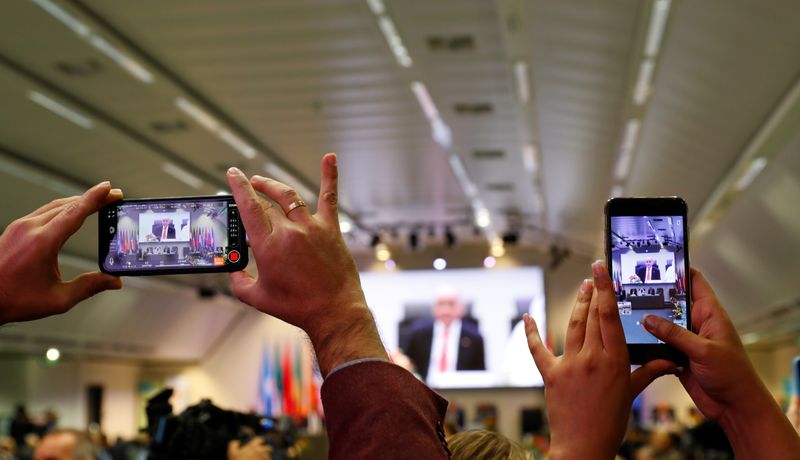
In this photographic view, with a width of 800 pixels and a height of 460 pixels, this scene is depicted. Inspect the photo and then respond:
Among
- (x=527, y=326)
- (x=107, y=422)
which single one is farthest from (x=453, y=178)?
(x=527, y=326)

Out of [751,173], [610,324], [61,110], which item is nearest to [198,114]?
[61,110]

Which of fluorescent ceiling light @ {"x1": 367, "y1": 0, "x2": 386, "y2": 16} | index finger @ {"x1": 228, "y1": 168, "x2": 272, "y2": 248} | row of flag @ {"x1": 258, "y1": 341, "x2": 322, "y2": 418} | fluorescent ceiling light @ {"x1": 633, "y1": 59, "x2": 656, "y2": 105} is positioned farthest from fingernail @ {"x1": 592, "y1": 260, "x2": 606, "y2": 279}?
row of flag @ {"x1": 258, "y1": 341, "x2": 322, "y2": 418}

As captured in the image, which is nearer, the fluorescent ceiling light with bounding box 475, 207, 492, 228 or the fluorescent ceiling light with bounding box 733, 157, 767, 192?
the fluorescent ceiling light with bounding box 733, 157, 767, 192

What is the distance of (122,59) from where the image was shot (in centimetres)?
1080

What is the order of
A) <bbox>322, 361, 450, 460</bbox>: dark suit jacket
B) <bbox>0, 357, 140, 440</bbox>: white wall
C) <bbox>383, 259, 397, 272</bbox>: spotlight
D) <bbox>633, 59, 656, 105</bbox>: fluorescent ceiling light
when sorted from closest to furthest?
1. <bbox>322, 361, 450, 460</bbox>: dark suit jacket
2. <bbox>633, 59, 656, 105</bbox>: fluorescent ceiling light
3. <bbox>0, 357, 140, 440</bbox>: white wall
4. <bbox>383, 259, 397, 272</bbox>: spotlight

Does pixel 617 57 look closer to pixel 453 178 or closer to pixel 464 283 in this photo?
pixel 453 178

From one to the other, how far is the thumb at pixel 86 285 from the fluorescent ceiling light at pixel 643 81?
954 centimetres

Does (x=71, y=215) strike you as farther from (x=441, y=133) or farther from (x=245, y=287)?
(x=441, y=133)

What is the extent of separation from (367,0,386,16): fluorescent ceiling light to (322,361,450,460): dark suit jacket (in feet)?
27.3

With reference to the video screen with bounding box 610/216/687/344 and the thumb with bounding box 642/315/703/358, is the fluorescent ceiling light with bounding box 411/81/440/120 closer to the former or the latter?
the video screen with bounding box 610/216/687/344

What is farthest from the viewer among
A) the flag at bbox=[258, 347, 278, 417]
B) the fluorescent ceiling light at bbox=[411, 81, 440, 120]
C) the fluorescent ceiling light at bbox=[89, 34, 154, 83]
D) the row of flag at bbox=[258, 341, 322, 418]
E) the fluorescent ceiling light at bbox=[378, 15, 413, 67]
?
the flag at bbox=[258, 347, 278, 417]

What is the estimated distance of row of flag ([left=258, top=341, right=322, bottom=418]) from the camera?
2656cm

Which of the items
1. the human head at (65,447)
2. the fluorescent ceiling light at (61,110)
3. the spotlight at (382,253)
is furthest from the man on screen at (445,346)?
the human head at (65,447)

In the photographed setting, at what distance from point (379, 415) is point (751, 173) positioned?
42.6 feet
